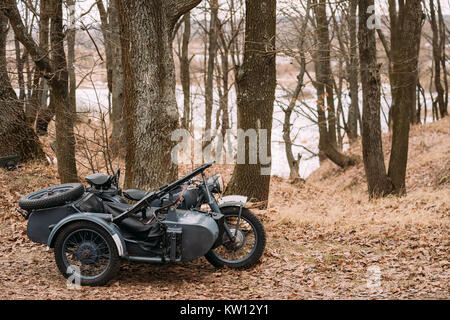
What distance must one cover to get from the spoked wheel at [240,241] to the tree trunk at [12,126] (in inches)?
340

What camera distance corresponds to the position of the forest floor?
6055 mm

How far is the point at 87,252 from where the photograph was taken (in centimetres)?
636

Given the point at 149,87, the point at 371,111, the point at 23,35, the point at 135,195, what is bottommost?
the point at 135,195

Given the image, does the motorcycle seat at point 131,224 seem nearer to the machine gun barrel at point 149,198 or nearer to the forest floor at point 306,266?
the machine gun barrel at point 149,198

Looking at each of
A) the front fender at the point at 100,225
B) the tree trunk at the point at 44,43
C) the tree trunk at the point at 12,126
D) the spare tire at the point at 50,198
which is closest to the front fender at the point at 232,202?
the front fender at the point at 100,225

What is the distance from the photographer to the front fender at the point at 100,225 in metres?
6.21

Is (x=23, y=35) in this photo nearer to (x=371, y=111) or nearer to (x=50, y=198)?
(x=50, y=198)

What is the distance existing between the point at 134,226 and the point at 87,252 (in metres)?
0.65

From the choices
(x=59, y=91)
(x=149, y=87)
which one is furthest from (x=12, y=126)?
(x=149, y=87)

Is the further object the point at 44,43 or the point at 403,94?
the point at 44,43

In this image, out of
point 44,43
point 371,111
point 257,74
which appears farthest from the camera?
point 44,43

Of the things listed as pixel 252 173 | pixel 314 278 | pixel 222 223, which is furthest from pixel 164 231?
pixel 252 173

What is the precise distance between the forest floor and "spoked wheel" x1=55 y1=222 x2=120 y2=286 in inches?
6.7

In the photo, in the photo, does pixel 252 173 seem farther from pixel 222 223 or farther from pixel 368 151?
pixel 368 151
